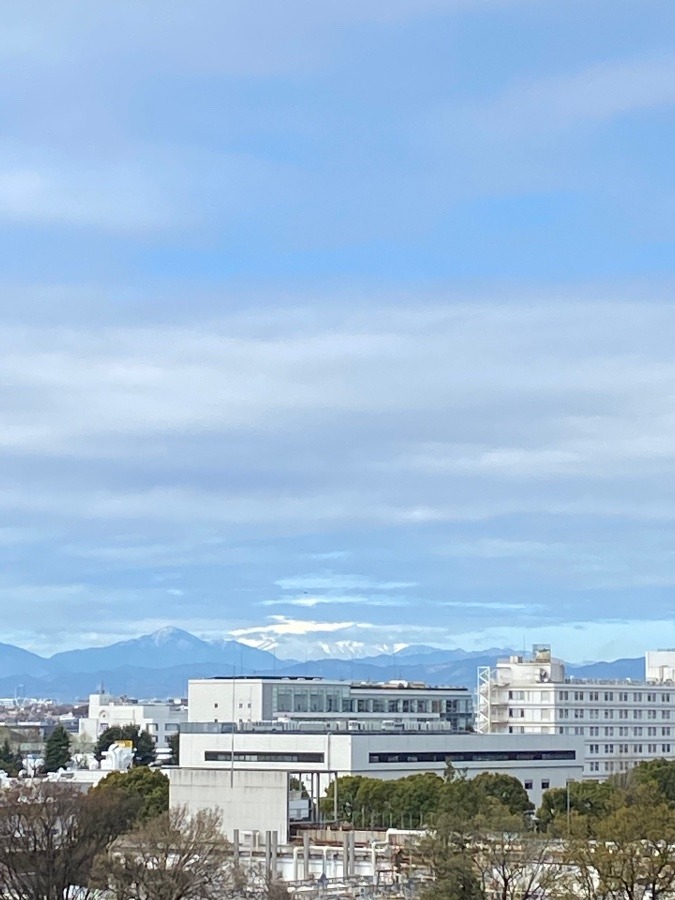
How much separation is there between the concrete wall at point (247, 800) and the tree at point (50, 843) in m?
13.2

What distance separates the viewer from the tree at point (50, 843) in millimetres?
51156

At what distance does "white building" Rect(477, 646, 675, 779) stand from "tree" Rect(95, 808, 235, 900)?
82.4m

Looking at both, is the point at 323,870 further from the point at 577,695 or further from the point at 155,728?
the point at 155,728

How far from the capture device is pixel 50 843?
5266cm

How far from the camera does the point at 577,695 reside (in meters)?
131

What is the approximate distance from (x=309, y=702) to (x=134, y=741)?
2180cm

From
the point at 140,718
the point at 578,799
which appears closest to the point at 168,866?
the point at 578,799

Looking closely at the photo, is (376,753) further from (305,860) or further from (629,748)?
(305,860)

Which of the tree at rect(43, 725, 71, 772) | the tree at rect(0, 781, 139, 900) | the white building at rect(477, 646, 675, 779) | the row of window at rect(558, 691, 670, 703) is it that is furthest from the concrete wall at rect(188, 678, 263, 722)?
the tree at rect(0, 781, 139, 900)

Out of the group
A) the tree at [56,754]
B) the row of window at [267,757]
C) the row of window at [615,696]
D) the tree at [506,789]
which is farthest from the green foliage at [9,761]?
the tree at [506,789]

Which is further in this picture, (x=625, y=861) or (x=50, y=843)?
(x=50, y=843)

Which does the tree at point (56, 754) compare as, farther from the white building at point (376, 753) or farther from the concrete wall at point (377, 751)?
the concrete wall at point (377, 751)

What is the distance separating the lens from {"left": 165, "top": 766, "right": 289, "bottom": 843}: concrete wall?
229 ft

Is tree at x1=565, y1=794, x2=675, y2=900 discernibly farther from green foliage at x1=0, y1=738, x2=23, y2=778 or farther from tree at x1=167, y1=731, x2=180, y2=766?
green foliage at x1=0, y1=738, x2=23, y2=778
